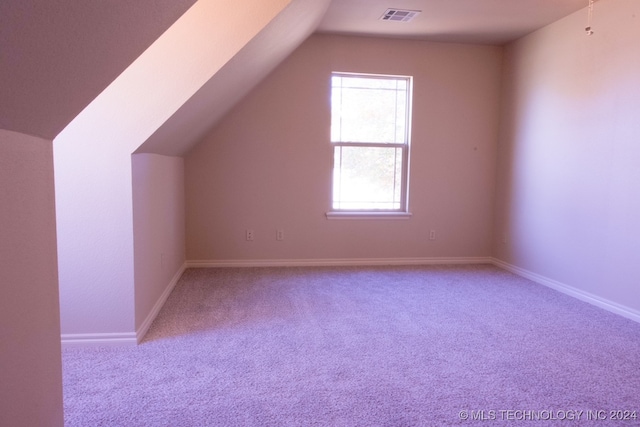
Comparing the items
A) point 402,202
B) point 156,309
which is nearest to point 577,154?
point 402,202

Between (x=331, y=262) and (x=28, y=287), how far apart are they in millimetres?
3452

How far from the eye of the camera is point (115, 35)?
3.46 feet

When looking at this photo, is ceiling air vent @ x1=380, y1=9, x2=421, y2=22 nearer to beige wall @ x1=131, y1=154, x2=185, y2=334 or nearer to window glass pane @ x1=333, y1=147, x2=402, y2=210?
window glass pane @ x1=333, y1=147, x2=402, y2=210

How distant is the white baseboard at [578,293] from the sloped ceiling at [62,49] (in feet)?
11.5

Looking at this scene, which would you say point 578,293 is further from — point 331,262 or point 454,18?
point 454,18

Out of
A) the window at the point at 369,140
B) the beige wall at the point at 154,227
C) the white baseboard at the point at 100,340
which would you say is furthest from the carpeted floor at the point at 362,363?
the window at the point at 369,140

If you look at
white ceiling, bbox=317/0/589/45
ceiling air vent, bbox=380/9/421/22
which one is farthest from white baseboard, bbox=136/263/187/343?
ceiling air vent, bbox=380/9/421/22

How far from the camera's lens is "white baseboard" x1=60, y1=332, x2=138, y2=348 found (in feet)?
7.52

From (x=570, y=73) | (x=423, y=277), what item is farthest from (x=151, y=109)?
(x=570, y=73)

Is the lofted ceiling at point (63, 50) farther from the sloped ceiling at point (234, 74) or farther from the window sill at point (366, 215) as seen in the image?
the window sill at point (366, 215)

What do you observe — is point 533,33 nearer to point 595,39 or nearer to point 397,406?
point 595,39

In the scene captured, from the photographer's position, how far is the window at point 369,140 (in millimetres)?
4316

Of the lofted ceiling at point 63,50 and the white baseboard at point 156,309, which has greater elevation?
the lofted ceiling at point 63,50

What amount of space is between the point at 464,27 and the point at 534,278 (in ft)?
8.45
